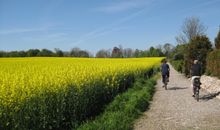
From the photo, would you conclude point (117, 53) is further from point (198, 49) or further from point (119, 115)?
point (119, 115)

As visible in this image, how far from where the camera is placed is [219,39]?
121 ft

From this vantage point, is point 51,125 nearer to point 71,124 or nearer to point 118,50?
point 71,124

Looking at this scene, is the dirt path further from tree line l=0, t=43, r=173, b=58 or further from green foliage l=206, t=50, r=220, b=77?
tree line l=0, t=43, r=173, b=58

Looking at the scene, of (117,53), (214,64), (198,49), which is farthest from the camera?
(117,53)

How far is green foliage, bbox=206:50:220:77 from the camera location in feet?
83.1

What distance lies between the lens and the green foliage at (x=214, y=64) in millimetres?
25341

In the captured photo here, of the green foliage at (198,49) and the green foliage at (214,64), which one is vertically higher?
the green foliage at (198,49)

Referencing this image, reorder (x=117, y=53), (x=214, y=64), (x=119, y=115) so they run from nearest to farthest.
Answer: (x=119, y=115)
(x=214, y=64)
(x=117, y=53)

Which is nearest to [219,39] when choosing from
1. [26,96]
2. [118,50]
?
[26,96]

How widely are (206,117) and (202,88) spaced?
33.2 feet

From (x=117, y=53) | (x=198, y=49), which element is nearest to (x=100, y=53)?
(x=117, y=53)

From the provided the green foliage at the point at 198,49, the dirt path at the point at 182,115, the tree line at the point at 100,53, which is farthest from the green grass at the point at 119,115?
the tree line at the point at 100,53

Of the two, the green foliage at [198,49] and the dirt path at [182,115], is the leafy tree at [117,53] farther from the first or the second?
the dirt path at [182,115]

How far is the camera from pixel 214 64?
1054 inches
